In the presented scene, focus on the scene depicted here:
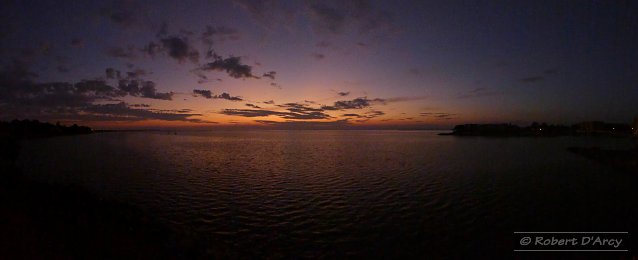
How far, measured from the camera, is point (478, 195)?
29109mm

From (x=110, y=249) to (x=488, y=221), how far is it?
22.4m

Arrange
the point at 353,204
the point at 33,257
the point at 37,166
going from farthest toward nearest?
the point at 37,166, the point at 353,204, the point at 33,257

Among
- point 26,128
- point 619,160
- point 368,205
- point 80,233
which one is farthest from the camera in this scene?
point 26,128

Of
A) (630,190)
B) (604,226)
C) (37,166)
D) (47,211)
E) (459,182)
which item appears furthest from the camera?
(37,166)

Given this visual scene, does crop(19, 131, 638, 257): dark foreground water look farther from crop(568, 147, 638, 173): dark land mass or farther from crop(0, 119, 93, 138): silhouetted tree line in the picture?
crop(0, 119, 93, 138): silhouetted tree line

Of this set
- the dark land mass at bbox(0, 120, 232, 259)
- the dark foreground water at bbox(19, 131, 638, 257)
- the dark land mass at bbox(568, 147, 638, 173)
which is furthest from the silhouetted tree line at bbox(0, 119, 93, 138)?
the dark land mass at bbox(568, 147, 638, 173)

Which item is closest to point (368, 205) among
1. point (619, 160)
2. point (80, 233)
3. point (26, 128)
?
point (80, 233)

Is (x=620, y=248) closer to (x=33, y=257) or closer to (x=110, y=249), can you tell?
(x=110, y=249)

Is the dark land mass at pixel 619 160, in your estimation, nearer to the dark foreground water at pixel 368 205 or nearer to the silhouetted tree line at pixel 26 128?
the dark foreground water at pixel 368 205

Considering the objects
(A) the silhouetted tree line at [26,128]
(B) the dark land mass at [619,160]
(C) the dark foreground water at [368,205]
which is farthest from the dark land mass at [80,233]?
(A) the silhouetted tree line at [26,128]

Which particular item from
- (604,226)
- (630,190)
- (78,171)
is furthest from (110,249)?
(630,190)

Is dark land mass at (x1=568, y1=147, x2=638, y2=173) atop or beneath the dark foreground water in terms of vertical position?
atop

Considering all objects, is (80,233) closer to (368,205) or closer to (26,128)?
(368,205)

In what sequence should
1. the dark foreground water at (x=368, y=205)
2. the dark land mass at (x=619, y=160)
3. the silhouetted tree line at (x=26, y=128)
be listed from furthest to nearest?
the silhouetted tree line at (x=26, y=128) < the dark land mass at (x=619, y=160) < the dark foreground water at (x=368, y=205)
